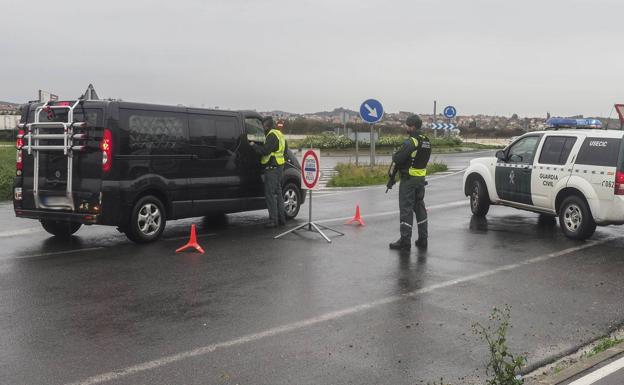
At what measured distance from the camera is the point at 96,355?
516cm

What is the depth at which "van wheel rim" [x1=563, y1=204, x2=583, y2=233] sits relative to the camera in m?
10.9

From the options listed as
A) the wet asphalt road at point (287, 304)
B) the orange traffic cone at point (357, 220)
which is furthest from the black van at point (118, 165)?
the orange traffic cone at point (357, 220)

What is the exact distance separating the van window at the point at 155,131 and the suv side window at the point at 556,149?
6.09 metres

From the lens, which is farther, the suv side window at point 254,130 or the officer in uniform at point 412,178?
the suv side window at point 254,130

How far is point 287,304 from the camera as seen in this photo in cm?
675

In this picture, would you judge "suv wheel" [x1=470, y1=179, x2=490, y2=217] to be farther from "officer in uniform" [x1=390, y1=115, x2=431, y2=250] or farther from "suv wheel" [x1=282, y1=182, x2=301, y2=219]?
"officer in uniform" [x1=390, y1=115, x2=431, y2=250]

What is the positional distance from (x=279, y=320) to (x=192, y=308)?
93 cm

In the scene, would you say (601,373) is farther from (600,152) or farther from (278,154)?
(278,154)

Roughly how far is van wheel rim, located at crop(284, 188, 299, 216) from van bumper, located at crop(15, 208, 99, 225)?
4237 mm

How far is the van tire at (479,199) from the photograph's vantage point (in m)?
13.4

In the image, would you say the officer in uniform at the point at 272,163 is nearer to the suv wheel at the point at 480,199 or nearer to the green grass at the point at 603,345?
the suv wheel at the point at 480,199

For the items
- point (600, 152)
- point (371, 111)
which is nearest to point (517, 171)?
point (600, 152)

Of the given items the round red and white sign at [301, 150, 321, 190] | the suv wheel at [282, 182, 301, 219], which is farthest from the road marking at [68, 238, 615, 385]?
the suv wheel at [282, 182, 301, 219]

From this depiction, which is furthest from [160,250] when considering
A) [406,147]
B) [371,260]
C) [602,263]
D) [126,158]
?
[602,263]
